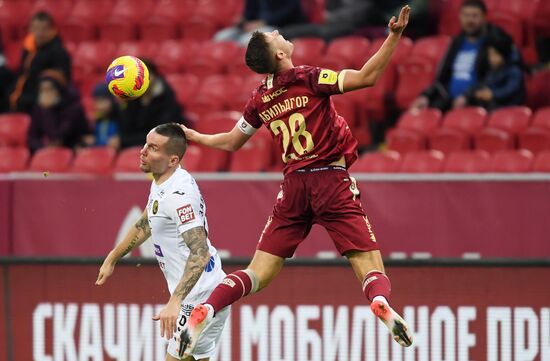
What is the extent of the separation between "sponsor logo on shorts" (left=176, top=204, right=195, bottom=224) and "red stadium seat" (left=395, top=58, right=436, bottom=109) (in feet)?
19.5

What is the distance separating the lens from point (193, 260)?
7223 millimetres

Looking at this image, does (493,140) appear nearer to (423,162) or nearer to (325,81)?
(423,162)

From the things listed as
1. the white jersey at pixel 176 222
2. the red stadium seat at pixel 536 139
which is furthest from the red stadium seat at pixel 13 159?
the white jersey at pixel 176 222

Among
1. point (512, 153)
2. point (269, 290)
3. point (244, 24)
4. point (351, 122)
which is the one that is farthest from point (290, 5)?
point (269, 290)

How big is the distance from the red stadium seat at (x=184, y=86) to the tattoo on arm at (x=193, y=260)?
646cm

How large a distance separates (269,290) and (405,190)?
2.27 meters

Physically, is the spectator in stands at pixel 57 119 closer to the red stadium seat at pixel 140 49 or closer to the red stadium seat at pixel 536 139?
the red stadium seat at pixel 140 49

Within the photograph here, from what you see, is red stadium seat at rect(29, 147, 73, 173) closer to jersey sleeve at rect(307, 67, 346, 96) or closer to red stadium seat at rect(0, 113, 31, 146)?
red stadium seat at rect(0, 113, 31, 146)

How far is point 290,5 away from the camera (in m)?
14.4

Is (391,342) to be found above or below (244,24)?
below

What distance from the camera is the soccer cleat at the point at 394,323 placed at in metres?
6.87

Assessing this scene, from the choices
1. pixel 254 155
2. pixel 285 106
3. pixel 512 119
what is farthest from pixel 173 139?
pixel 512 119

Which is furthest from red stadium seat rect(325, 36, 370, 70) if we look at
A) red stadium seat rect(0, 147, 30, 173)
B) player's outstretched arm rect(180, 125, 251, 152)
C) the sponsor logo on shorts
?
the sponsor logo on shorts

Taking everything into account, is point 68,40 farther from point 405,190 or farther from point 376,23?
point 405,190
